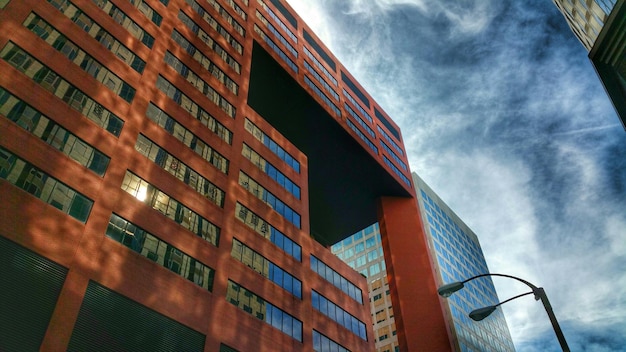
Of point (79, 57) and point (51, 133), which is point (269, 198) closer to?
point (79, 57)

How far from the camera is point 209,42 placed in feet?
164

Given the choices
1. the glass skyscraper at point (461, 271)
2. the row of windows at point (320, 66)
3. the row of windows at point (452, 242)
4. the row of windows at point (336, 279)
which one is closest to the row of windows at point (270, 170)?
the row of windows at point (336, 279)

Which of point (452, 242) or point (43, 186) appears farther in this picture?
point (452, 242)

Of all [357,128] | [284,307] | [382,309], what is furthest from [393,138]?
[284,307]

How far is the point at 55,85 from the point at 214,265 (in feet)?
52.6

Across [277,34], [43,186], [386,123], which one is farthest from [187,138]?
[386,123]

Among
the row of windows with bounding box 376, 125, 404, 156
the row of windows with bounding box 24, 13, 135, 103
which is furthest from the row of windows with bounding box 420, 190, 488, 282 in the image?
the row of windows with bounding box 24, 13, 135, 103

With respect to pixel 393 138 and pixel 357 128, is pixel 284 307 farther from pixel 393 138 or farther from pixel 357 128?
pixel 393 138

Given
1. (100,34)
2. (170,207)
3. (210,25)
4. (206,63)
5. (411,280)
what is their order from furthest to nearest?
(411,280)
(210,25)
(206,63)
(100,34)
(170,207)

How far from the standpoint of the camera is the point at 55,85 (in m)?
32.3

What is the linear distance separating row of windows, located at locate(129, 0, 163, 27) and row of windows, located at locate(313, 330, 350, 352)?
30.8 meters

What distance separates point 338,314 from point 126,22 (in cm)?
3156

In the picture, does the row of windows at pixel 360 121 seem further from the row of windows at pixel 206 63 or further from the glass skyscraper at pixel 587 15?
the glass skyscraper at pixel 587 15

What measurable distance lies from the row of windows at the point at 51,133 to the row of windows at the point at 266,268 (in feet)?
39.5
